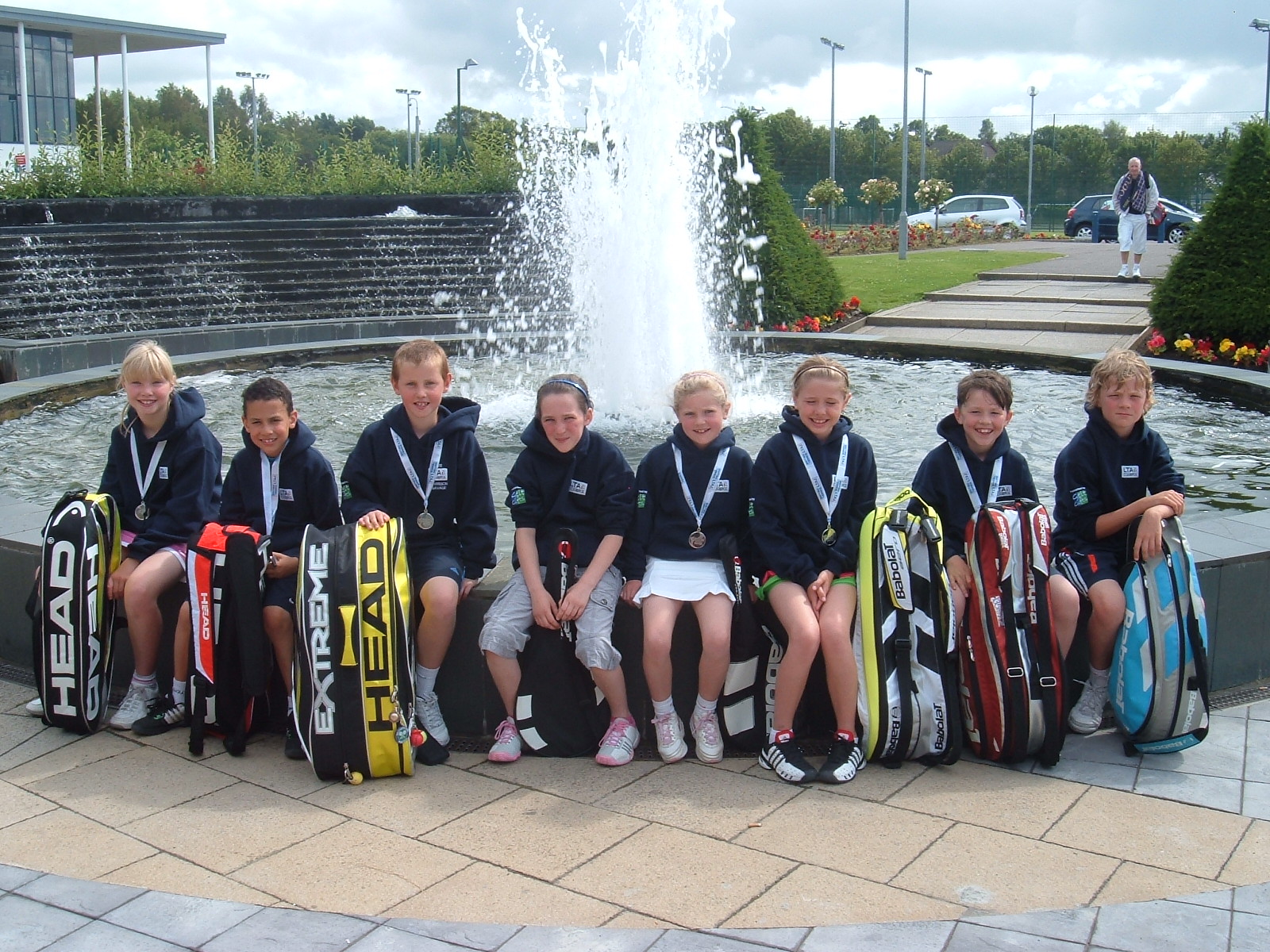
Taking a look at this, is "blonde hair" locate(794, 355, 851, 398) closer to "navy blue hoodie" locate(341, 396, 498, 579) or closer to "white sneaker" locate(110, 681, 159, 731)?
"navy blue hoodie" locate(341, 396, 498, 579)

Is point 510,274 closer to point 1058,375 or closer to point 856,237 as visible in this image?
point 1058,375

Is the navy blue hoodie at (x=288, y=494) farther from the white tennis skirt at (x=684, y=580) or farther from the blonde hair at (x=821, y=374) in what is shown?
the blonde hair at (x=821, y=374)

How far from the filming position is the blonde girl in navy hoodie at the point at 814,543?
383 centimetres

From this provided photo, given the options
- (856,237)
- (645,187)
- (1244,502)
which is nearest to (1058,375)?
(645,187)

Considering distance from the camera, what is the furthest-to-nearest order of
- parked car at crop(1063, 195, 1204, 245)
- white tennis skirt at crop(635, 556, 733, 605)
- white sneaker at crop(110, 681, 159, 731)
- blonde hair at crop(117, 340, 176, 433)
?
parked car at crop(1063, 195, 1204, 245) < blonde hair at crop(117, 340, 176, 433) < white sneaker at crop(110, 681, 159, 731) < white tennis skirt at crop(635, 556, 733, 605)

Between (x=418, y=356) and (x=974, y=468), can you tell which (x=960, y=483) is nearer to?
(x=974, y=468)

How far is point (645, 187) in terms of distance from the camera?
10289 millimetres

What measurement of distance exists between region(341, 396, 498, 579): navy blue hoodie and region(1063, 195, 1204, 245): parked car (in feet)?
90.1

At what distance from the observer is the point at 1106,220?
32656 mm

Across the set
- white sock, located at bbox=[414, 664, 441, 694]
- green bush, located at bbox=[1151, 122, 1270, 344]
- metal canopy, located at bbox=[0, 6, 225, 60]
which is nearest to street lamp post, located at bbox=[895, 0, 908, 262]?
green bush, located at bbox=[1151, 122, 1270, 344]

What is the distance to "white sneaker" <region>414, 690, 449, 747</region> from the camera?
13.1 feet

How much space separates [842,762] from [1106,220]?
32.3 m

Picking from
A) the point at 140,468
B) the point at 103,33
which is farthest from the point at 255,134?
the point at 140,468

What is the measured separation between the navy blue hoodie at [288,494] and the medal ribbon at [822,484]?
1.65 meters
